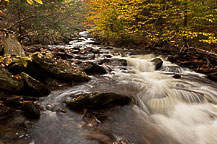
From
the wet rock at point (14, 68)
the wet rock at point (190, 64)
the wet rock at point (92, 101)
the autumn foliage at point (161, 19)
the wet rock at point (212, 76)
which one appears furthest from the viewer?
the autumn foliage at point (161, 19)

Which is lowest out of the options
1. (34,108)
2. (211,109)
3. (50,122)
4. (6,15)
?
(211,109)

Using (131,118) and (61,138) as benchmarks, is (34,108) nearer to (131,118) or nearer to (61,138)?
(61,138)

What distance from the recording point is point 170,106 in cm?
488

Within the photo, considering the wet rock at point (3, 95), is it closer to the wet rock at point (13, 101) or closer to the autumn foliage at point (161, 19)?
the wet rock at point (13, 101)

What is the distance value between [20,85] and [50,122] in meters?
1.56

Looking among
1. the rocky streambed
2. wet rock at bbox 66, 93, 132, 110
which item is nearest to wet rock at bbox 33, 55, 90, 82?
the rocky streambed

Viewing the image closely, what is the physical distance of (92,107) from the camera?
408cm

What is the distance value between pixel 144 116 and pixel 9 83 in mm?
4037

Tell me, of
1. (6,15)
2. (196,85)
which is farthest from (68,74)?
(6,15)

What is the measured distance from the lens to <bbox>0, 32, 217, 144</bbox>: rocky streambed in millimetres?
3191

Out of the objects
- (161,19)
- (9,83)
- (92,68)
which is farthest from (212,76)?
(161,19)

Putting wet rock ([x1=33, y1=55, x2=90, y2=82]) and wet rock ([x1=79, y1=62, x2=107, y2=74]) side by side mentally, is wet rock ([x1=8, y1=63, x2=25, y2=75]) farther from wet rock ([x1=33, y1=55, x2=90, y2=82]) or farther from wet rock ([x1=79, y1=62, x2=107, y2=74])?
wet rock ([x1=79, y1=62, x2=107, y2=74])

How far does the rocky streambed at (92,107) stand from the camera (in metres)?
3.19

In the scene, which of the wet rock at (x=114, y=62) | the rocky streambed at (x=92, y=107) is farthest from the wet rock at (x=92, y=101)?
the wet rock at (x=114, y=62)
